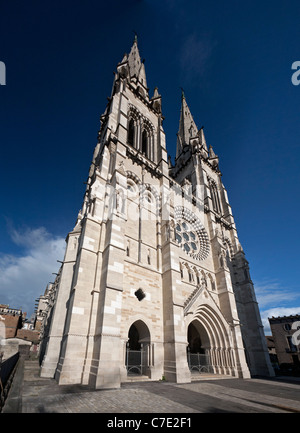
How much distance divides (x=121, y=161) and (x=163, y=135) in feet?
33.9

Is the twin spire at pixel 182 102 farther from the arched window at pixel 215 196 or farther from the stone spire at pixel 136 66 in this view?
the arched window at pixel 215 196

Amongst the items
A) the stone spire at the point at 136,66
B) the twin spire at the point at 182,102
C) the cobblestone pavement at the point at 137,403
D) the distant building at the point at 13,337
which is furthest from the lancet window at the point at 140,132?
the distant building at the point at 13,337

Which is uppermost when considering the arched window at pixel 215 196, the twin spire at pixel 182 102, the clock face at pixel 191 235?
the twin spire at pixel 182 102

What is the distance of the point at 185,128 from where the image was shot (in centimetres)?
3725

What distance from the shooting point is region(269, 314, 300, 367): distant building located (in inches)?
1280

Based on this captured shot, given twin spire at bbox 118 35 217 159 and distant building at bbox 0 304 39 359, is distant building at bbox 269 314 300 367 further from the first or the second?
distant building at bbox 0 304 39 359

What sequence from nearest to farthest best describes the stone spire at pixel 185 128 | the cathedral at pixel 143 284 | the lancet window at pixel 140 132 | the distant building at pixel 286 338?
the cathedral at pixel 143 284
the lancet window at pixel 140 132
the distant building at pixel 286 338
the stone spire at pixel 185 128

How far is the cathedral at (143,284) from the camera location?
33.2 feet

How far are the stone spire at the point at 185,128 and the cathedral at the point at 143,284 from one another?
11218 mm

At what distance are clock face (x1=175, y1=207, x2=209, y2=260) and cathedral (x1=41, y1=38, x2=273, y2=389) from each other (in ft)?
0.38
